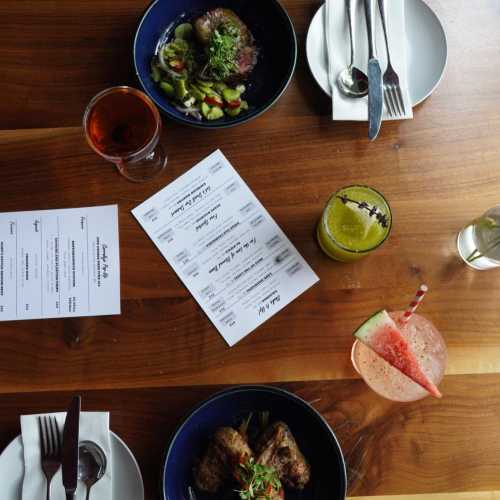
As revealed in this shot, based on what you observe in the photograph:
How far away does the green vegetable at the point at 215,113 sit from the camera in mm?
1141

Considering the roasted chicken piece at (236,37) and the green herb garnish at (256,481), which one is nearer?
the green herb garnish at (256,481)

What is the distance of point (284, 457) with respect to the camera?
1030 mm

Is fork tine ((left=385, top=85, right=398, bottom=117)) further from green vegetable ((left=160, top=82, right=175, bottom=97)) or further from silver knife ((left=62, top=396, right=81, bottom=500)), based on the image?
silver knife ((left=62, top=396, right=81, bottom=500))

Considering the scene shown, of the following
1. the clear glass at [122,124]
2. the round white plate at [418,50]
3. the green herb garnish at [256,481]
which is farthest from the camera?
the round white plate at [418,50]

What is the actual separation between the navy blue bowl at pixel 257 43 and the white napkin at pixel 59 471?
0.61 meters

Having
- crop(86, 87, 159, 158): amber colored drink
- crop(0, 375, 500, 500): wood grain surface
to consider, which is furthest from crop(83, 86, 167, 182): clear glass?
crop(0, 375, 500, 500): wood grain surface

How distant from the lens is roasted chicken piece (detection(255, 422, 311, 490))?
3.37 ft

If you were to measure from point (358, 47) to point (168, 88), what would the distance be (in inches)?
16.4

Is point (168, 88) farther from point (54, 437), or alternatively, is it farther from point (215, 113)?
point (54, 437)

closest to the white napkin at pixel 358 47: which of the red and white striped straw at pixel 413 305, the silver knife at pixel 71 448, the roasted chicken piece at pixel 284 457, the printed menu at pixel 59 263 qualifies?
the red and white striped straw at pixel 413 305

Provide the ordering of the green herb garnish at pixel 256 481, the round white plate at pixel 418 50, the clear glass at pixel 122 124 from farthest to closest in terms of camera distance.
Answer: the round white plate at pixel 418 50 → the clear glass at pixel 122 124 → the green herb garnish at pixel 256 481

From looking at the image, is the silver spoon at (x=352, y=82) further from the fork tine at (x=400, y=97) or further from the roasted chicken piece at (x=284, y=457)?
the roasted chicken piece at (x=284, y=457)

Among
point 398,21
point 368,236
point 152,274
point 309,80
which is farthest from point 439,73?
point 152,274

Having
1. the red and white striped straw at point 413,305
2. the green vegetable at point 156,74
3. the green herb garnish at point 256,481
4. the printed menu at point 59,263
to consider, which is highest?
the green vegetable at point 156,74
